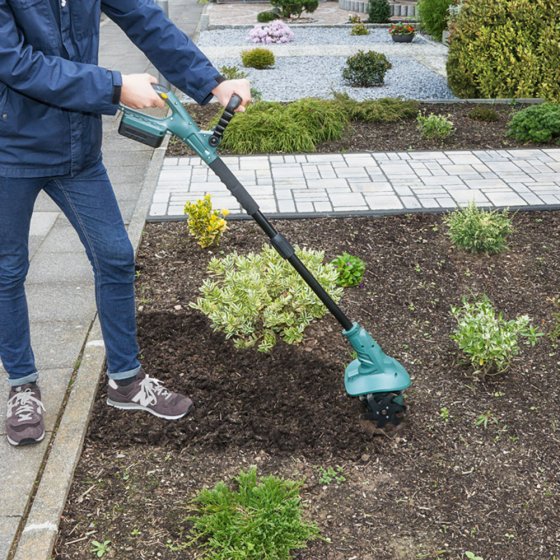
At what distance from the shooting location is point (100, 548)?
272 cm

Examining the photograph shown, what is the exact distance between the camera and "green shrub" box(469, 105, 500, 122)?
319 inches

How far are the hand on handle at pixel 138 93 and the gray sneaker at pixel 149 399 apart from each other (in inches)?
50.7

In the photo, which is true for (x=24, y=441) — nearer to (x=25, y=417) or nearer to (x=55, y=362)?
(x=25, y=417)

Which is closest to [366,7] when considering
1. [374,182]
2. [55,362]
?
[374,182]

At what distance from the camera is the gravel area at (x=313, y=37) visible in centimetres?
1509

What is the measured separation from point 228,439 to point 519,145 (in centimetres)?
524

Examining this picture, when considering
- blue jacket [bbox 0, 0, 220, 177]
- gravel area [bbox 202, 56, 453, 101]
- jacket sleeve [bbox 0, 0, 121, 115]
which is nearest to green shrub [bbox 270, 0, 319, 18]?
gravel area [bbox 202, 56, 453, 101]

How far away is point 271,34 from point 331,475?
44.0 ft

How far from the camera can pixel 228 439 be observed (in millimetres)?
3270

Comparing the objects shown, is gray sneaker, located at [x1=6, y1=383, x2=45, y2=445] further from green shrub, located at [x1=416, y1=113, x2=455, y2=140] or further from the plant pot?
the plant pot

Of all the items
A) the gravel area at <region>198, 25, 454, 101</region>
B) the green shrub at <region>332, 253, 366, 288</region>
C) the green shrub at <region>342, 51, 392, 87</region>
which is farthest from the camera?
the green shrub at <region>342, 51, 392, 87</region>

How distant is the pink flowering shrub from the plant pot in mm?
2080

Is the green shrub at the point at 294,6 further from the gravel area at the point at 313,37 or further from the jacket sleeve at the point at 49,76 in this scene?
the jacket sleeve at the point at 49,76

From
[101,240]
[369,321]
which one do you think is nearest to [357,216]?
[369,321]
